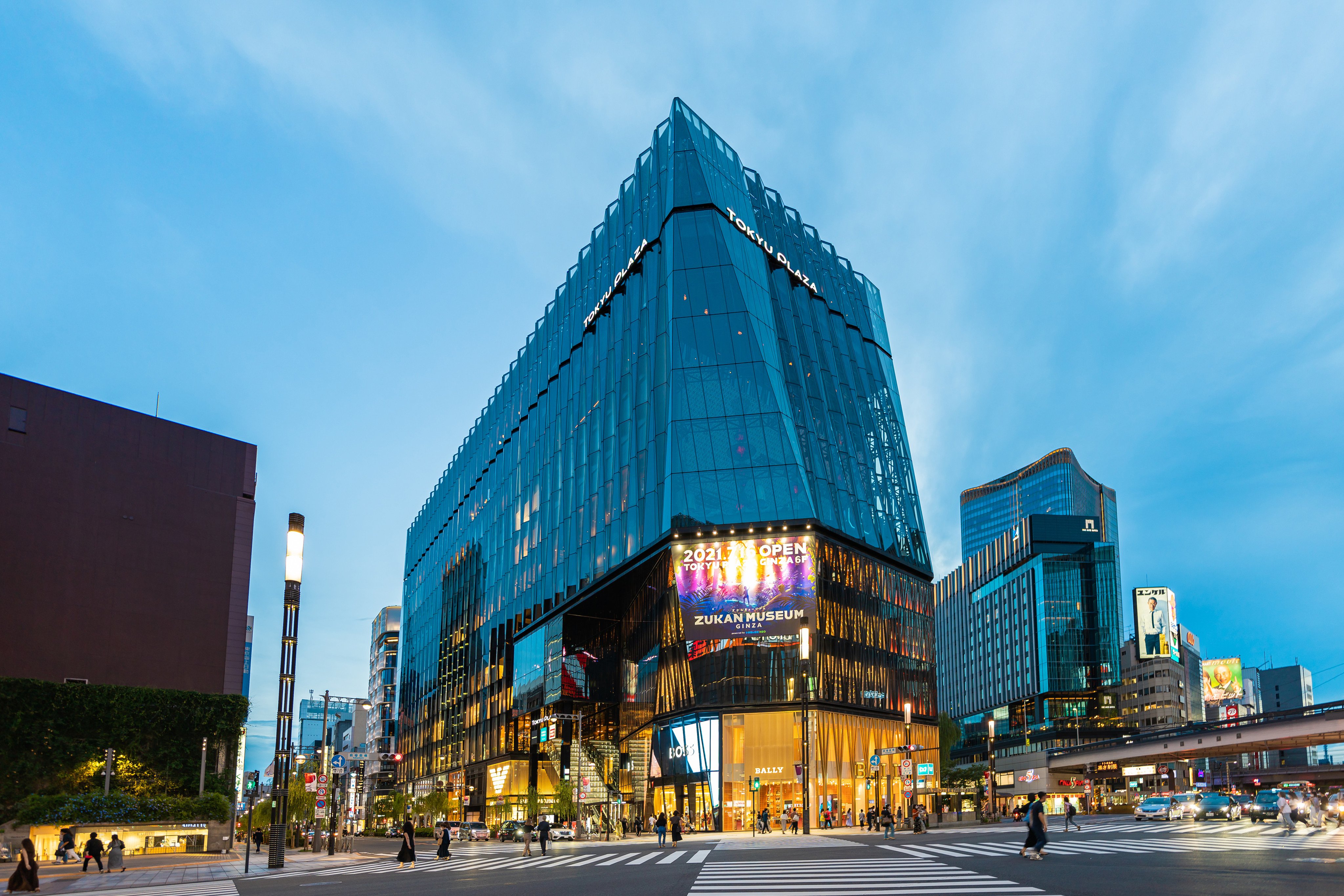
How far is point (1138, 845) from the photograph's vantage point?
34281 millimetres

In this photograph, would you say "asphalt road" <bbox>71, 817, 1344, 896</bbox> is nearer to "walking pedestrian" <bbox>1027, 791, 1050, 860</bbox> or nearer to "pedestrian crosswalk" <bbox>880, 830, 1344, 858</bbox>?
"pedestrian crosswalk" <bbox>880, 830, 1344, 858</bbox>

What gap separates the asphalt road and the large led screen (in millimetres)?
23973

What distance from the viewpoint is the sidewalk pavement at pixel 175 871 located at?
29.8 metres

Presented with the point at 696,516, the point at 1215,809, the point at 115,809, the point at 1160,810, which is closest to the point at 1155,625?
the point at 1160,810

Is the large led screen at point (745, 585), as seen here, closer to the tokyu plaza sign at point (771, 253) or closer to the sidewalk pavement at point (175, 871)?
the tokyu plaza sign at point (771, 253)

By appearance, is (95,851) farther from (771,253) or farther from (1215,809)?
(771,253)

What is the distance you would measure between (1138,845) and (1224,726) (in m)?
54.9

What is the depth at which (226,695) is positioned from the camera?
225 feet

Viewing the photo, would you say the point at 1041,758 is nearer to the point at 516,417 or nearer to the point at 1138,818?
the point at 1138,818

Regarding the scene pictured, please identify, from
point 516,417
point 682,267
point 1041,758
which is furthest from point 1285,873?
point 1041,758

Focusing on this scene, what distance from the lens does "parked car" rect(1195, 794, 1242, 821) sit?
61.1 m

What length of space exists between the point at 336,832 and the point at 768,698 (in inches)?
1507

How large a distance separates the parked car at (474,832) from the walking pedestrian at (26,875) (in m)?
50.4

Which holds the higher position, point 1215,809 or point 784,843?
point 784,843
